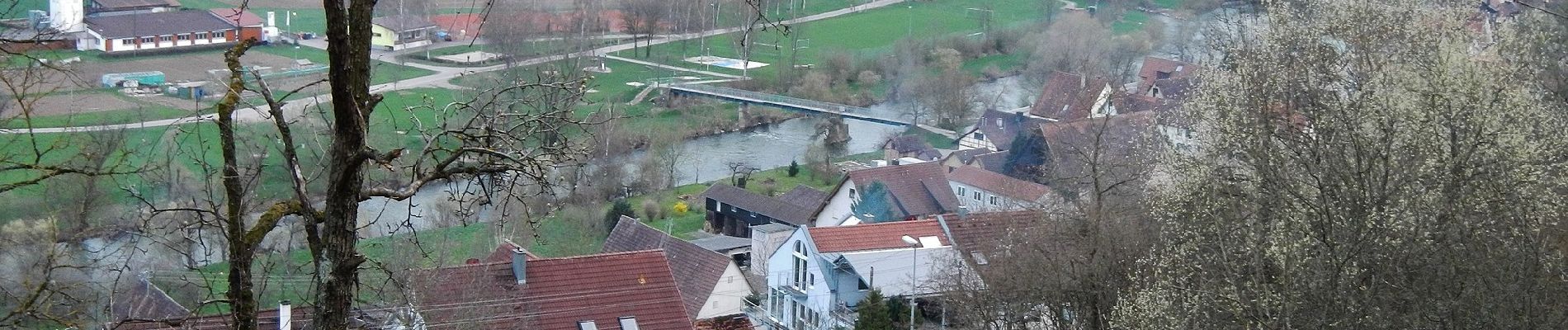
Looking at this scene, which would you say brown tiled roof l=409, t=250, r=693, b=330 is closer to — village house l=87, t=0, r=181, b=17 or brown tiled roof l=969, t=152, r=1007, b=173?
brown tiled roof l=969, t=152, r=1007, b=173

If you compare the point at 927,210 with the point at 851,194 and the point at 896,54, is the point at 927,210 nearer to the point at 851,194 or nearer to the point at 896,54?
the point at 851,194

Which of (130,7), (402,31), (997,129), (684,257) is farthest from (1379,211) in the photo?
(130,7)

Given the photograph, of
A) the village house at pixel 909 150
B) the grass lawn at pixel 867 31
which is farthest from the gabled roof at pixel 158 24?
the village house at pixel 909 150

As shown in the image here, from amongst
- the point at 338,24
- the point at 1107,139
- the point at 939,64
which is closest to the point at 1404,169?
the point at 338,24

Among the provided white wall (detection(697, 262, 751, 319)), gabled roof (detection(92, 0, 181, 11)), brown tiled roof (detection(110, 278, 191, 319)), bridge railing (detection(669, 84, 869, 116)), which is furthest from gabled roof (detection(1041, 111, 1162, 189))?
gabled roof (detection(92, 0, 181, 11))

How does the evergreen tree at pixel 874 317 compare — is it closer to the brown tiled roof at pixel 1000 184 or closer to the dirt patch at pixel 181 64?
the brown tiled roof at pixel 1000 184

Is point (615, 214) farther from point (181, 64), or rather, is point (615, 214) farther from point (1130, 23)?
point (1130, 23)
